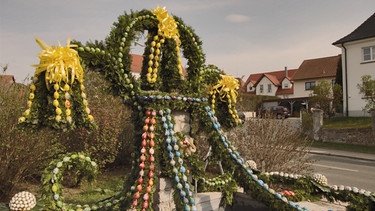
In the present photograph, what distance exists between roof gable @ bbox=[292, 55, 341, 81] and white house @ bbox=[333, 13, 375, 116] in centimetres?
1732

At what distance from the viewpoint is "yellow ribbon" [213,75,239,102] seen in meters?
5.26

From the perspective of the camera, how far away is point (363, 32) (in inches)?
970

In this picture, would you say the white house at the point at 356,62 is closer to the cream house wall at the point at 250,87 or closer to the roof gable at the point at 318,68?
the roof gable at the point at 318,68

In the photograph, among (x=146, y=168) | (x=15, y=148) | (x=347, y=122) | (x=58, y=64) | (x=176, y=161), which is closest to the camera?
(x=58, y=64)

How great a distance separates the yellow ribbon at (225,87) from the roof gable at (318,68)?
40.0 metres

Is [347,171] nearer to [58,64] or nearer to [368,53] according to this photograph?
[58,64]

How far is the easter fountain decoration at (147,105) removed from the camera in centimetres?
335

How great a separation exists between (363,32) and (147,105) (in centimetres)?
2526

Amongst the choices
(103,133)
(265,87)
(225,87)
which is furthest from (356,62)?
(265,87)

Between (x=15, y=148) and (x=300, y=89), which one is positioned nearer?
(x=15, y=148)

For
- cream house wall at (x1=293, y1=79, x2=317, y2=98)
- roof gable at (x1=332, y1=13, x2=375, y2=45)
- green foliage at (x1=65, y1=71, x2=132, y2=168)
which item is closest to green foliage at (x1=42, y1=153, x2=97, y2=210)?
green foliage at (x1=65, y1=71, x2=132, y2=168)

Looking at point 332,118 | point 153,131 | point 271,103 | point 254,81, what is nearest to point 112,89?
point 153,131

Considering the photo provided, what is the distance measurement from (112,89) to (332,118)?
23015 mm

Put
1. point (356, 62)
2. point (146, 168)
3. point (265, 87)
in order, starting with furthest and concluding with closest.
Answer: point (265, 87) < point (356, 62) < point (146, 168)
